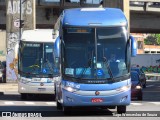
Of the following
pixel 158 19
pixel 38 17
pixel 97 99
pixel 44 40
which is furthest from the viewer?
pixel 158 19

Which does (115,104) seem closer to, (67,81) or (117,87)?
(117,87)

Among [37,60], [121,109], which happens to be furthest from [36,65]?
[121,109]

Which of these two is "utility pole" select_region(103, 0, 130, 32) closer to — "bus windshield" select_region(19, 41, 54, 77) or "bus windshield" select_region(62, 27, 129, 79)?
"bus windshield" select_region(19, 41, 54, 77)

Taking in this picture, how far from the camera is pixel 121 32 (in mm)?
17547

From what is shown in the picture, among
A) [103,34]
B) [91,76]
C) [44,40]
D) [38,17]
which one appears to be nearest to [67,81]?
[91,76]

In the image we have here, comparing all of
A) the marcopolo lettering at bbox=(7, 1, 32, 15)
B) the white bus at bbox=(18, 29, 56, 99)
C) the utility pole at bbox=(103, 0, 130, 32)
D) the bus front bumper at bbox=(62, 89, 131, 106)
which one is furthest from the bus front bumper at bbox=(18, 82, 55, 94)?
the utility pole at bbox=(103, 0, 130, 32)

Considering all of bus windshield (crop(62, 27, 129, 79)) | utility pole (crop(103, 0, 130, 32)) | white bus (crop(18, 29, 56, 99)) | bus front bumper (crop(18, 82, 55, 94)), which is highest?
bus windshield (crop(62, 27, 129, 79))

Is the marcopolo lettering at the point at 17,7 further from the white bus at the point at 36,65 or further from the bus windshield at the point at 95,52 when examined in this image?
the bus windshield at the point at 95,52

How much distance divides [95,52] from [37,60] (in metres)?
8.68

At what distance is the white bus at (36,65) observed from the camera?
84.3 ft

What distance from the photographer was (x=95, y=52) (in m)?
17.3

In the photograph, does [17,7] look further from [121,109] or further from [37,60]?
[121,109]

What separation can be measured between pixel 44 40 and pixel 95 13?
8038 mm

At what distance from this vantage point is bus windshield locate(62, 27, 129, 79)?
56.4 ft
